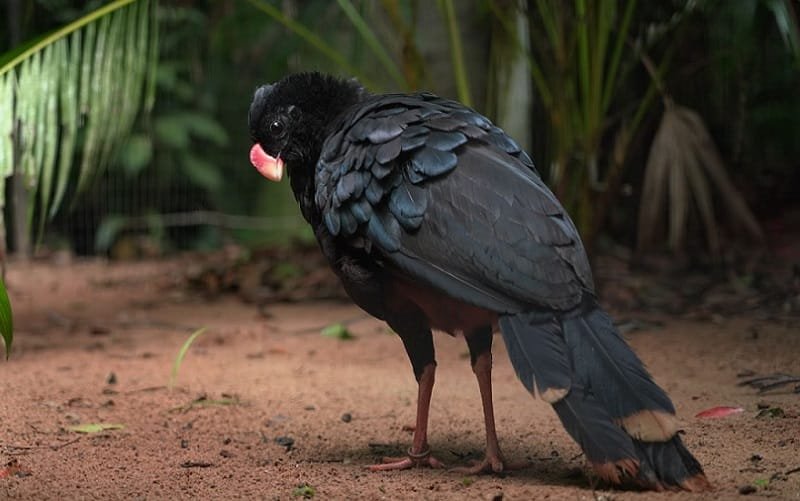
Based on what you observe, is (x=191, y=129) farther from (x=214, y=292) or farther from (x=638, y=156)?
(x=638, y=156)

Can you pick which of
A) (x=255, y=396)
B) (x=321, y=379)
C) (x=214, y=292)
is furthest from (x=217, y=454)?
(x=214, y=292)

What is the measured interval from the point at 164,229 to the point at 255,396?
5.40 metres

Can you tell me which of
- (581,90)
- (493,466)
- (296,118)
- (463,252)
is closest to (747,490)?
(493,466)

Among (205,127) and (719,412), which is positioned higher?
(205,127)

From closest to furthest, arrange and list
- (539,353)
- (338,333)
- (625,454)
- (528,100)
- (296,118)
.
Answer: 1. (625,454)
2. (539,353)
3. (296,118)
4. (338,333)
5. (528,100)

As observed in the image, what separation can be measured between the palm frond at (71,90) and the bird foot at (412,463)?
1.88 meters

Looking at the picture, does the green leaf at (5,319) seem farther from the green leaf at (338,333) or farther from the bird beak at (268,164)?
the green leaf at (338,333)

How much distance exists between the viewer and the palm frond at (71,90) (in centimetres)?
423

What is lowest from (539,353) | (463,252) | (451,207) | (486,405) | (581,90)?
(486,405)

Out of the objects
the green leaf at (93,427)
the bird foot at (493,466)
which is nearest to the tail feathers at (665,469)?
the bird foot at (493,466)

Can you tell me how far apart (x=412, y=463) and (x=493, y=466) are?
30cm

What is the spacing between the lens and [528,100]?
23.0 feet

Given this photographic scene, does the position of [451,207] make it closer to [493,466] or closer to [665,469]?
[493,466]

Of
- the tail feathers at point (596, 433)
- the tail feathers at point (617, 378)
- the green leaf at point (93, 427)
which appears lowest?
the green leaf at point (93, 427)
